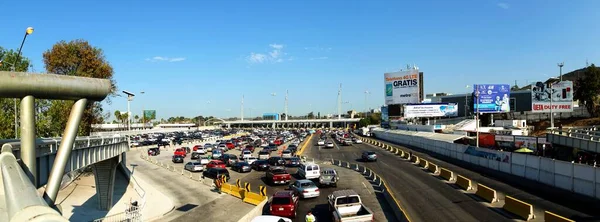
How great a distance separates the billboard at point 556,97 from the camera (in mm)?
69500

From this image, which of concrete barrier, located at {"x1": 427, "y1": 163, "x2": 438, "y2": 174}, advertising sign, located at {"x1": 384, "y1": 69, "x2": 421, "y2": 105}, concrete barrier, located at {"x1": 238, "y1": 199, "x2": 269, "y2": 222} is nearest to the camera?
concrete barrier, located at {"x1": 238, "y1": 199, "x2": 269, "y2": 222}

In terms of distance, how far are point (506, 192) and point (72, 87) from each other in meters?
25.0

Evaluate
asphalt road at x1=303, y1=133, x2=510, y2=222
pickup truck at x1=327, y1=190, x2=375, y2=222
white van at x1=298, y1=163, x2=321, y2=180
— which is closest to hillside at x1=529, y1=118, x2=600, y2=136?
asphalt road at x1=303, y1=133, x2=510, y2=222

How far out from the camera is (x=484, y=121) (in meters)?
92.8

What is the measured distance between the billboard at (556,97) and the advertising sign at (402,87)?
20.1 metres

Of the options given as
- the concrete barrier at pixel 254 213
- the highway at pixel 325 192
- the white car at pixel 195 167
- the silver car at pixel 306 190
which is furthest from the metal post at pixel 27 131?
the white car at pixel 195 167

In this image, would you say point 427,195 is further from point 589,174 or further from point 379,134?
point 379,134

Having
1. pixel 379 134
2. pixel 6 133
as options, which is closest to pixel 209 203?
pixel 6 133

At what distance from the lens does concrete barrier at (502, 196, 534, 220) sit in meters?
19.7

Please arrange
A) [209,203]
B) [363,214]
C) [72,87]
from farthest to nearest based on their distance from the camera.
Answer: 1. [209,203]
2. [363,214]
3. [72,87]

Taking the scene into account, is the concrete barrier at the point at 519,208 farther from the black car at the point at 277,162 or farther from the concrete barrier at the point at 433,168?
the black car at the point at 277,162

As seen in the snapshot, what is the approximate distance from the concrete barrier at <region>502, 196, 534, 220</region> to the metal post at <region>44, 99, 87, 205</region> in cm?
2031

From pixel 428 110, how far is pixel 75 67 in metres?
61.2

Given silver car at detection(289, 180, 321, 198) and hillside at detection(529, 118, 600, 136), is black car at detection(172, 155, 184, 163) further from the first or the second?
hillside at detection(529, 118, 600, 136)
